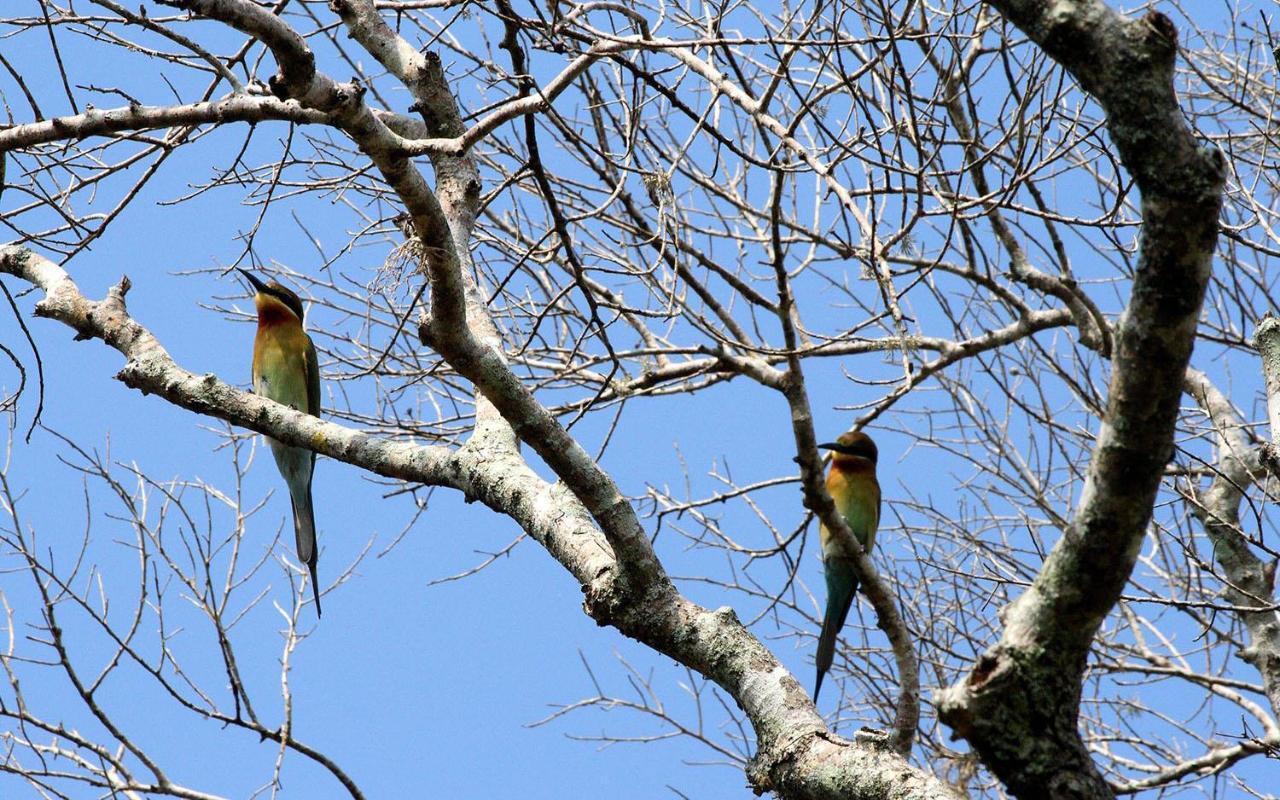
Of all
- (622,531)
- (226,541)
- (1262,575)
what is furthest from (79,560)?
(1262,575)

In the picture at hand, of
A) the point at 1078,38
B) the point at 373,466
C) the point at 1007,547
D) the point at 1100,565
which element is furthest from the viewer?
the point at 1007,547

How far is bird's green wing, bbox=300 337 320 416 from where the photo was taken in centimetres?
627

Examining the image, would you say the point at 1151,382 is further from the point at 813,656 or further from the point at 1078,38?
the point at 813,656

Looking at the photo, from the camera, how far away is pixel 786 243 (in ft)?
17.4

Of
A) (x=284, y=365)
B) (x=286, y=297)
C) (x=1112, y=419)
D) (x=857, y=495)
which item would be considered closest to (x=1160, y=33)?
(x=1112, y=419)

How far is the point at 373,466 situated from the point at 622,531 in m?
0.91

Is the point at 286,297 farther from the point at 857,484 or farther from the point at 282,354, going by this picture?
the point at 857,484

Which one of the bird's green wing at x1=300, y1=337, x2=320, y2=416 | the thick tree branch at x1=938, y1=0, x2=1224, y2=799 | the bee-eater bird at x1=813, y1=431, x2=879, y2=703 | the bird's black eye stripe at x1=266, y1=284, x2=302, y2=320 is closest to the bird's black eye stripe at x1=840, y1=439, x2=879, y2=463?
the bee-eater bird at x1=813, y1=431, x2=879, y2=703

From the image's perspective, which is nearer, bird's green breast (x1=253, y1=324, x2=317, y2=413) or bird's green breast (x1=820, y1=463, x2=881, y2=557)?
bird's green breast (x1=253, y1=324, x2=317, y2=413)

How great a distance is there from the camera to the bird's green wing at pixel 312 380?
20.6ft

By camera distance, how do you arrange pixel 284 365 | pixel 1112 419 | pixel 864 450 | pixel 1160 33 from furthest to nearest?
pixel 864 450, pixel 284 365, pixel 1112 419, pixel 1160 33

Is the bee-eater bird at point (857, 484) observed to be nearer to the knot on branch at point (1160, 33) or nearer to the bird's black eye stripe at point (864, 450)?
the bird's black eye stripe at point (864, 450)

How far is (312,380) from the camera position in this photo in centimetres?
632

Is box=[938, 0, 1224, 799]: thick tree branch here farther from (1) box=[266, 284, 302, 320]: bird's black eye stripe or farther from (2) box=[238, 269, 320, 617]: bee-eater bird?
(1) box=[266, 284, 302, 320]: bird's black eye stripe
